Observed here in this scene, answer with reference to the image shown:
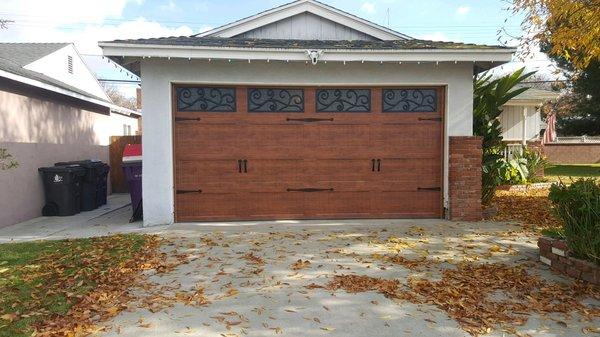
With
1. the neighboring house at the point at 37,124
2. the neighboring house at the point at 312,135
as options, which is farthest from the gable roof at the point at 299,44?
the neighboring house at the point at 37,124

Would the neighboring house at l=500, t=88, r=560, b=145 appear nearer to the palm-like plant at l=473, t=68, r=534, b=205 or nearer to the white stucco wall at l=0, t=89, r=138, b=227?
the palm-like plant at l=473, t=68, r=534, b=205

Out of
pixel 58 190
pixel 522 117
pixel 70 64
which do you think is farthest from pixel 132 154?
pixel 522 117

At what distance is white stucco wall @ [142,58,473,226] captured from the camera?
808 centimetres

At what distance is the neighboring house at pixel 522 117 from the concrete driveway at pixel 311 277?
949cm

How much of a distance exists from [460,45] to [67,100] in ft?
31.3

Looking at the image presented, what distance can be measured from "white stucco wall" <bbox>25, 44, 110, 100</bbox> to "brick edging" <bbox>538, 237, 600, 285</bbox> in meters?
12.9

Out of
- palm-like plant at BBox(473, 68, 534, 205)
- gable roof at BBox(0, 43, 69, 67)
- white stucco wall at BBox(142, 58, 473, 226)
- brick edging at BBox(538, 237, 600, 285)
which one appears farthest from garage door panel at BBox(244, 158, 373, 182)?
gable roof at BBox(0, 43, 69, 67)

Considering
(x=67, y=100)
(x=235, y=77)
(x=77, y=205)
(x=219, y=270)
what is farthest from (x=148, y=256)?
(x=67, y=100)

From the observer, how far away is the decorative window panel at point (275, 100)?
27.7 ft

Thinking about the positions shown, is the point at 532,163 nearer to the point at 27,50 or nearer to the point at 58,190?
the point at 58,190

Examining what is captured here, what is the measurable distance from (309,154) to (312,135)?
36 cm

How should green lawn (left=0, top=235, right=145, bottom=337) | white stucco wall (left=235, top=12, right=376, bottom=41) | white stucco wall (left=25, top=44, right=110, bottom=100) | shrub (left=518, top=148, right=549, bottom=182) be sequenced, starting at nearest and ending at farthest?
green lawn (left=0, top=235, right=145, bottom=337), white stucco wall (left=235, top=12, right=376, bottom=41), white stucco wall (left=25, top=44, right=110, bottom=100), shrub (left=518, top=148, right=549, bottom=182)

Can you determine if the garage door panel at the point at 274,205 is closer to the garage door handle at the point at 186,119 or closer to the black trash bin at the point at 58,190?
the garage door handle at the point at 186,119

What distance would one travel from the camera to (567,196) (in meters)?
5.39
